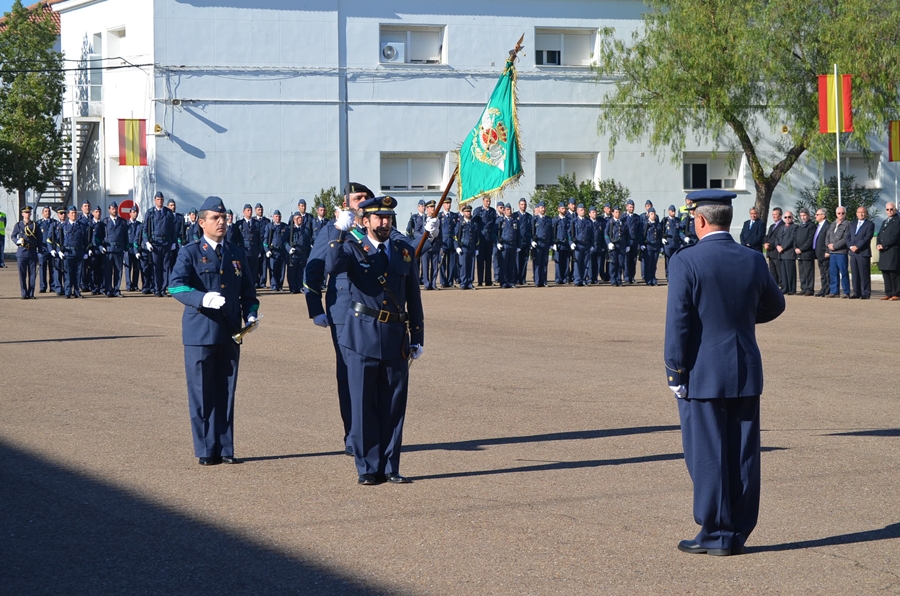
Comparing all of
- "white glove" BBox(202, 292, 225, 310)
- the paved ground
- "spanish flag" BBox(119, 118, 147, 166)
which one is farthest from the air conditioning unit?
"white glove" BBox(202, 292, 225, 310)

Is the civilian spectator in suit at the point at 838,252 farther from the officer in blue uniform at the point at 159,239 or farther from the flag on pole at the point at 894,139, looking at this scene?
the officer in blue uniform at the point at 159,239

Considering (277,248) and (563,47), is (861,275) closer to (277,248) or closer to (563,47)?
(277,248)

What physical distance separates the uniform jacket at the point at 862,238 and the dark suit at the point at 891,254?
0.71 feet

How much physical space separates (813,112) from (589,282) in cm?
1165

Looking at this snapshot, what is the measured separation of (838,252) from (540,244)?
24.2 ft

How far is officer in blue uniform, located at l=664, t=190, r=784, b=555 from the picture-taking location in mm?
5664

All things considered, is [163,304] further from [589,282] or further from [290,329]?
[589,282]

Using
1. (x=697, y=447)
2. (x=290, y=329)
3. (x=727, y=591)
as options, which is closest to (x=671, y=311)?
(x=697, y=447)

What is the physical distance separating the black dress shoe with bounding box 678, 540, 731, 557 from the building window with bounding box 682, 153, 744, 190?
35.5 meters

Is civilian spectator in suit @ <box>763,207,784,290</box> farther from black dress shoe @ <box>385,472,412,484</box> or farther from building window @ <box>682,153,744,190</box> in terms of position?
black dress shoe @ <box>385,472,412,484</box>

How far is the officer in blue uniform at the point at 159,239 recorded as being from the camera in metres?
25.2

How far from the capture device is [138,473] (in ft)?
25.3

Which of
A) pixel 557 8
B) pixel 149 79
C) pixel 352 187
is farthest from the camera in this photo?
pixel 557 8

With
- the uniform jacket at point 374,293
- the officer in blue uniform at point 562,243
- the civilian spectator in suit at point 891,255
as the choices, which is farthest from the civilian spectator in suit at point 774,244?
the uniform jacket at point 374,293
